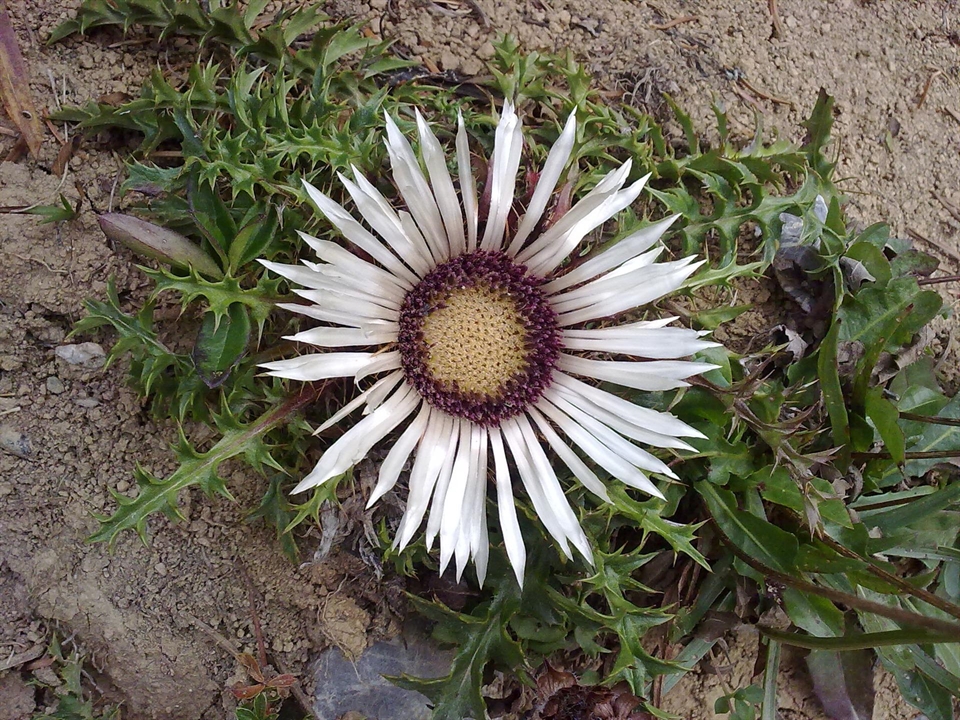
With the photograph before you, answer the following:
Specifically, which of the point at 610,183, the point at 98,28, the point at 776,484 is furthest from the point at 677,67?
the point at 98,28

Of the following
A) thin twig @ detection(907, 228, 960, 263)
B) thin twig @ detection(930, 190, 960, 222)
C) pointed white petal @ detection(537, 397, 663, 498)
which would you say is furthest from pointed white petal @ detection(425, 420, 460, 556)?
thin twig @ detection(930, 190, 960, 222)

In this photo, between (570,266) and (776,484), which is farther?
(776,484)

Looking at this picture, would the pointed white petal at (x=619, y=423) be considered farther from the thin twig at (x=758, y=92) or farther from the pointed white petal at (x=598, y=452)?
the thin twig at (x=758, y=92)

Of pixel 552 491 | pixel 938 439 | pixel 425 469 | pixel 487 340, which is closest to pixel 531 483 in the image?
pixel 552 491

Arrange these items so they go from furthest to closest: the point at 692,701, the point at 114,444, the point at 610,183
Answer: the point at 692,701 → the point at 114,444 → the point at 610,183

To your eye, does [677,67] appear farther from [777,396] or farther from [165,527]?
[165,527]
